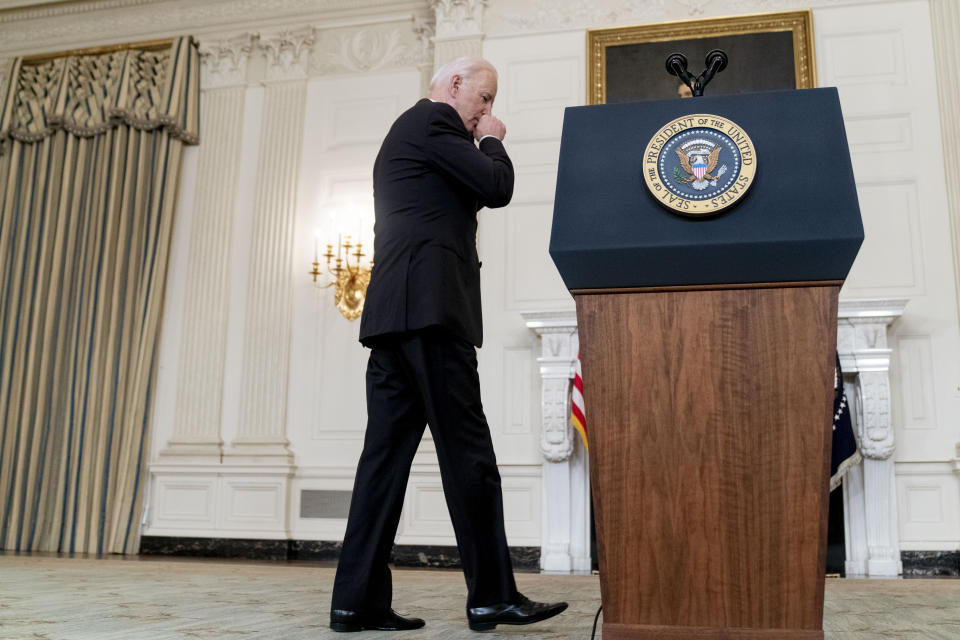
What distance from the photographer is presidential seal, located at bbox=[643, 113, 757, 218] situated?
5.13 ft

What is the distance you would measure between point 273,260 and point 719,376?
5.16 metres

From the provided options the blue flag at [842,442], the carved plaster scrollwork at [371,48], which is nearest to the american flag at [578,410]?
the blue flag at [842,442]

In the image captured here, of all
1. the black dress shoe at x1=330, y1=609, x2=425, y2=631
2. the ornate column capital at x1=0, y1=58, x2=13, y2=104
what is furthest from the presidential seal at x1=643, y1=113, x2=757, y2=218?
the ornate column capital at x1=0, y1=58, x2=13, y2=104

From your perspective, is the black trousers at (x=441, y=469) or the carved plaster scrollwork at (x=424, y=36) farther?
the carved plaster scrollwork at (x=424, y=36)

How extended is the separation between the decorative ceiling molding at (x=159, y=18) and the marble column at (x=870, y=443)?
3.73 m

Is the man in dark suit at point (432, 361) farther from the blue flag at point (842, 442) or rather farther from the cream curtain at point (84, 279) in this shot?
the cream curtain at point (84, 279)

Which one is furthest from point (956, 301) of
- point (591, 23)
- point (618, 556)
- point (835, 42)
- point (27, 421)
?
point (27, 421)

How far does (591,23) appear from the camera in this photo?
19.7ft

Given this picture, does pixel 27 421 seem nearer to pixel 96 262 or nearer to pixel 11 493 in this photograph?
pixel 11 493

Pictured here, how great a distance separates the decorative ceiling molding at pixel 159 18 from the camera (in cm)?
659

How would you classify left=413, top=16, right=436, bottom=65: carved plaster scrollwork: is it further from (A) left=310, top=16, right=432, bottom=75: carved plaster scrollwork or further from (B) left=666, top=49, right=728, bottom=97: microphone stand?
(B) left=666, top=49, right=728, bottom=97: microphone stand

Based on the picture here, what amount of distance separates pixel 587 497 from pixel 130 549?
3200 millimetres

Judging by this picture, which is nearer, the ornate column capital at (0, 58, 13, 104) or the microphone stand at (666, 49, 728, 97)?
the microphone stand at (666, 49, 728, 97)

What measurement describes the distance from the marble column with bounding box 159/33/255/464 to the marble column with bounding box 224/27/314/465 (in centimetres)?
21
